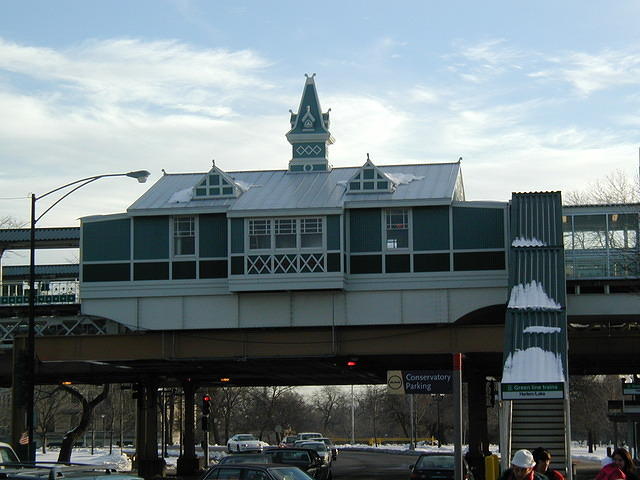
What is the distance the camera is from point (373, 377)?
5712cm

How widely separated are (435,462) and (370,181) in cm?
1550

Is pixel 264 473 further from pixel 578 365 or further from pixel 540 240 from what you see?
pixel 578 365

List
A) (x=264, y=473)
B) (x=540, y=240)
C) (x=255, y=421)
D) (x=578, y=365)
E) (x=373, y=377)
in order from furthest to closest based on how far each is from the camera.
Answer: (x=255, y=421), (x=373, y=377), (x=578, y=365), (x=540, y=240), (x=264, y=473)

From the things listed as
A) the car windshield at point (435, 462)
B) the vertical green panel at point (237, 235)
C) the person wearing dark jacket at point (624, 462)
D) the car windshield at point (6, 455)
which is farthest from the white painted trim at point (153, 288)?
the person wearing dark jacket at point (624, 462)

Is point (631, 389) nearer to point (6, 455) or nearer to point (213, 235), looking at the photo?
point (213, 235)

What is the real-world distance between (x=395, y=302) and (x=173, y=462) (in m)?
30.0

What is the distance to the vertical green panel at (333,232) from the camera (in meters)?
41.3

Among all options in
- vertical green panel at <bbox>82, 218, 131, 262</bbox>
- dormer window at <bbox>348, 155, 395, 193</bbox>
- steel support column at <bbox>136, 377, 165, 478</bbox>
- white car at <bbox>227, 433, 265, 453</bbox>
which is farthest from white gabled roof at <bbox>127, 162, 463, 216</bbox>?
white car at <bbox>227, 433, 265, 453</bbox>

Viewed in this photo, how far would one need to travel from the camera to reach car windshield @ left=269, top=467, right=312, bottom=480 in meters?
20.4

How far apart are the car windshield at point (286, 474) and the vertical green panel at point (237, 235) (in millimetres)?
21203

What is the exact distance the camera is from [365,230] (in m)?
42.0

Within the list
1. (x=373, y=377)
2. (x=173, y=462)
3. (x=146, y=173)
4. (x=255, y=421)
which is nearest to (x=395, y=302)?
(x=146, y=173)

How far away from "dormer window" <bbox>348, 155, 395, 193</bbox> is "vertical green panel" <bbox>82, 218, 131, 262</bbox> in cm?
948

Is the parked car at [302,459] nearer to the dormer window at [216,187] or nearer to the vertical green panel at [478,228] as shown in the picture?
the vertical green panel at [478,228]
